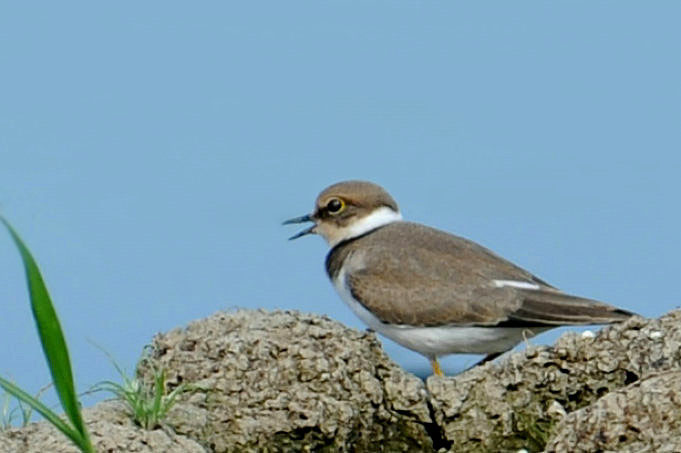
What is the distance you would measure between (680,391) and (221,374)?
2.13 m

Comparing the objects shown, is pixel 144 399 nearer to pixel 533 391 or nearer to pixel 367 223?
pixel 533 391

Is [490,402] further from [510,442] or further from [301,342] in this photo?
[301,342]

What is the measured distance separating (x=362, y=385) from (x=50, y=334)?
3906mm

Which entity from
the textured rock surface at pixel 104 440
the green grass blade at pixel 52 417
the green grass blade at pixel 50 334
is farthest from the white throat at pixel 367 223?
the green grass blade at pixel 50 334

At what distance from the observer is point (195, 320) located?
25.1ft

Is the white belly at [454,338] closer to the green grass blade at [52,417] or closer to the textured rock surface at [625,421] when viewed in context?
the textured rock surface at [625,421]

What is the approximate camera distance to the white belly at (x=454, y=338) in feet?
29.0

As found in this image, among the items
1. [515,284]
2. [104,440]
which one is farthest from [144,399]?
[515,284]

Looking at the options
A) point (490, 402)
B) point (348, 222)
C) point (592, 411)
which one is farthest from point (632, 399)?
point (348, 222)

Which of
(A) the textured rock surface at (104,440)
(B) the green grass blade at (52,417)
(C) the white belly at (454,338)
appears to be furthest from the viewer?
(C) the white belly at (454,338)

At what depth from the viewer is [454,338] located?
29.2 feet

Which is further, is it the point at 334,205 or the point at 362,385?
the point at 334,205

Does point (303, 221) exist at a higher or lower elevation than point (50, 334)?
higher

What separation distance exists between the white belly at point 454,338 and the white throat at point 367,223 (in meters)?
0.69
